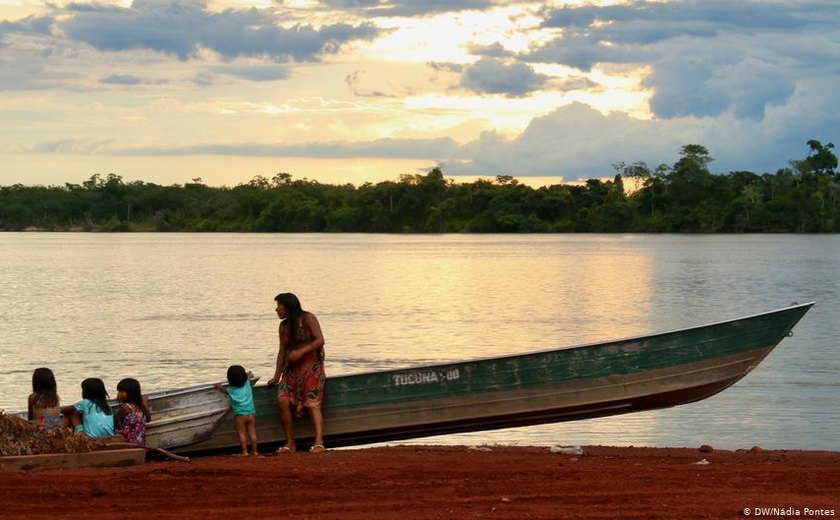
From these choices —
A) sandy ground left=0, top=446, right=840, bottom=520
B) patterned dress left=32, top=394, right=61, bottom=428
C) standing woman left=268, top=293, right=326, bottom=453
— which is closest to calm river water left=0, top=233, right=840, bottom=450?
standing woman left=268, top=293, right=326, bottom=453

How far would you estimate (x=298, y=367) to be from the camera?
11133mm

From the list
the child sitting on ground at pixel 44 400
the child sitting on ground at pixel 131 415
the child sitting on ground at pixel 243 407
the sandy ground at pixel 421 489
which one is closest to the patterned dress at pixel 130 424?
the child sitting on ground at pixel 131 415

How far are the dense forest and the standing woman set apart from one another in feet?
401

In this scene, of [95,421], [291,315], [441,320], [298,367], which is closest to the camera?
[95,421]

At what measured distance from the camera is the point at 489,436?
1412cm

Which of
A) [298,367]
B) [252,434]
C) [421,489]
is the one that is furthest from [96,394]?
[421,489]

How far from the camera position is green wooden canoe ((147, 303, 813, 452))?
11328 mm

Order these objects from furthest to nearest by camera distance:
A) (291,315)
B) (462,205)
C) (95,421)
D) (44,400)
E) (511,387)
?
1. (462,205)
2. (511,387)
3. (44,400)
4. (291,315)
5. (95,421)

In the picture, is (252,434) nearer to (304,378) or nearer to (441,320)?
(304,378)

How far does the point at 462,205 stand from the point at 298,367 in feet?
454

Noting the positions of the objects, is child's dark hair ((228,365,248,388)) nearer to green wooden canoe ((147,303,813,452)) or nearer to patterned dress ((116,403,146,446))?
green wooden canoe ((147,303,813,452))

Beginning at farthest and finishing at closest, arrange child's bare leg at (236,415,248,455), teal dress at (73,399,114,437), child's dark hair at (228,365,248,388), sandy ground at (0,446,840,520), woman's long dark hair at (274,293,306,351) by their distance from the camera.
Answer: child's bare leg at (236,415,248,455) < child's dark hair at (228,365,248,388) < woman's long dark hair at (274,293,306,351) < teal dress at (73,399,114,437) < sandy ground at (0,446,840,520)

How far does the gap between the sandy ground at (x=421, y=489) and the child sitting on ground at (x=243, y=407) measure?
439 millimetres

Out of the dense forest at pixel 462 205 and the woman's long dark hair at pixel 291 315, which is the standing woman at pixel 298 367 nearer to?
the woman's long dark hair at pixel 291 315
